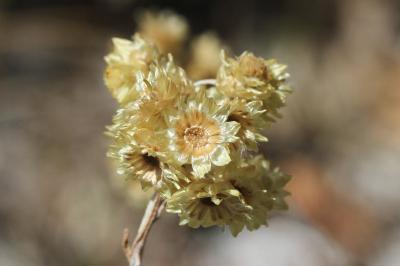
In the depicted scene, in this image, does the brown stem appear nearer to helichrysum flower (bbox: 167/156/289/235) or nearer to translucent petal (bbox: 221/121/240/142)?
helichrysum flower (bbox: 167/156/289/235)

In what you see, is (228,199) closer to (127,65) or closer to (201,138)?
(201,138)

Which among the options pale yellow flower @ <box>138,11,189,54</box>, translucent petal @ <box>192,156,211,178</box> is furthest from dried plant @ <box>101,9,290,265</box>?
pale yellow flower @ <box>138,11,189,54</box>

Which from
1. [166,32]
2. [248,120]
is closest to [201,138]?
[248,120]

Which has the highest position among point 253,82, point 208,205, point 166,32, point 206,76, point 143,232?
point 166,32

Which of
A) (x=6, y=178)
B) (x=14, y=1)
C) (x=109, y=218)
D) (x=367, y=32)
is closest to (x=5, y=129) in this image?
(x=6, y=178)

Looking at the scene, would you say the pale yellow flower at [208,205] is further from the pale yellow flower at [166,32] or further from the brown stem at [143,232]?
the pale yellow flower at [166,32]

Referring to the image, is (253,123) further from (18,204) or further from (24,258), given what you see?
(18,204)
